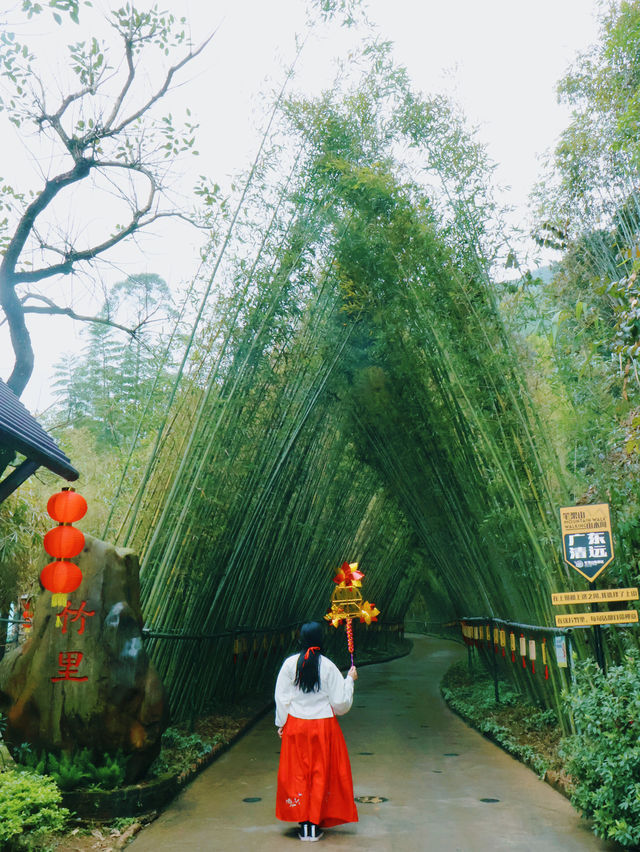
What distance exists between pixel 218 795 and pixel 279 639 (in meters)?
4.79

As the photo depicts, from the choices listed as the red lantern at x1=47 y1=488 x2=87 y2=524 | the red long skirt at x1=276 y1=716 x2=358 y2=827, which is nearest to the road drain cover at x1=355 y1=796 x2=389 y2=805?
the red long skirt at x1=276 y1=716 x2=358 y2=827

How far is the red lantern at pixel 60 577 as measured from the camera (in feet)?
11.0

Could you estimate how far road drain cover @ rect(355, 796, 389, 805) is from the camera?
3840 millimetres

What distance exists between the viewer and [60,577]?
3363 mm

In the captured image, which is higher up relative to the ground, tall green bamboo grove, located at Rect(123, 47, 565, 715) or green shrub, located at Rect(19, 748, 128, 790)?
tall green bamboo grove, located at Rect(123, 47, 565, 715)

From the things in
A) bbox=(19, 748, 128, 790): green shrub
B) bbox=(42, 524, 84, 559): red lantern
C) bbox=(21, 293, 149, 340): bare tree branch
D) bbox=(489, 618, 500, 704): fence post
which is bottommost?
bbox=(19, 748, 128, 790): green shrub

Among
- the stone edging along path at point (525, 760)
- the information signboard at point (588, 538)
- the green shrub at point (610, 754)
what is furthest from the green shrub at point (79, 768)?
the information signboard at point (588, 538)

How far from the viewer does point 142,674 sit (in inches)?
144

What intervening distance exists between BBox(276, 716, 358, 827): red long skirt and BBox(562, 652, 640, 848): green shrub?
41.2 inches

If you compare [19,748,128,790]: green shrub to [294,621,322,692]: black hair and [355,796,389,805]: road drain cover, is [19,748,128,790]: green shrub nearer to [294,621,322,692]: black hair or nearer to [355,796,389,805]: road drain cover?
[294,621,322,692]: black hair

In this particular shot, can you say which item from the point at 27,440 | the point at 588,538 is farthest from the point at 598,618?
the point at 27,440

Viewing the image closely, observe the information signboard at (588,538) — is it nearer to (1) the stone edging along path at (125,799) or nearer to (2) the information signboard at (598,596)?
(2) the information signboard at (598,596)

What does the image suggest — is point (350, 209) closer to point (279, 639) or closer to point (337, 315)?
point (337, 315)

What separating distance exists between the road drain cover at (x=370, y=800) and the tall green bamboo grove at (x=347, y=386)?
1.59 metres
